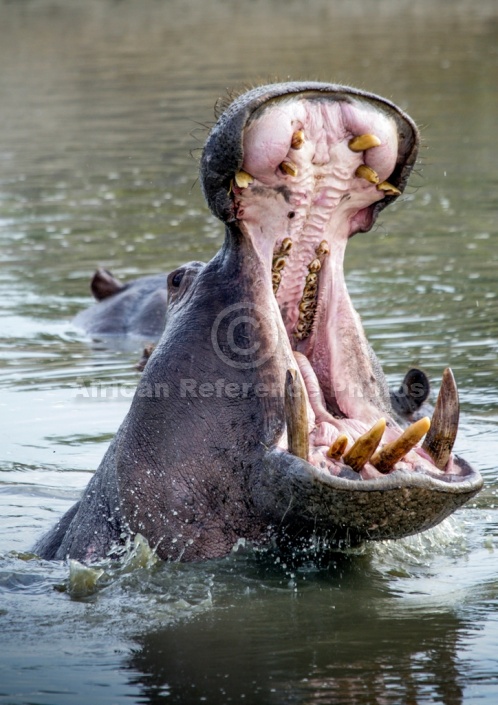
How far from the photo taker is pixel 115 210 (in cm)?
1606

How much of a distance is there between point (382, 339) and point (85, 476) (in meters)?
3.32

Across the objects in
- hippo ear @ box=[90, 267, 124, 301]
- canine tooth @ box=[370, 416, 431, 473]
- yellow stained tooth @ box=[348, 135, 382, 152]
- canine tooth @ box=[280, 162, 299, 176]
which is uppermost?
hippo ear @ box=[90, 267, 124, 301]

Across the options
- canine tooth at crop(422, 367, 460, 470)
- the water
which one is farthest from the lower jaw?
the water

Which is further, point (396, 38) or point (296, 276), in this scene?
point (396, 38)

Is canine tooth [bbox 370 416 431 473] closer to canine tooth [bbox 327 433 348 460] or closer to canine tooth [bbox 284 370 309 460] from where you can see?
canine tooth [bbox 327 433 348 460]

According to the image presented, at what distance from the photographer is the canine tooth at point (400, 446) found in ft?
13.4

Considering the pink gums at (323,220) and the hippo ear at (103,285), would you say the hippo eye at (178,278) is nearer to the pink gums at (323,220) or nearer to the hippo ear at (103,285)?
the pink gums at (323,220)

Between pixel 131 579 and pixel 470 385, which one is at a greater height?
pixel 470 385

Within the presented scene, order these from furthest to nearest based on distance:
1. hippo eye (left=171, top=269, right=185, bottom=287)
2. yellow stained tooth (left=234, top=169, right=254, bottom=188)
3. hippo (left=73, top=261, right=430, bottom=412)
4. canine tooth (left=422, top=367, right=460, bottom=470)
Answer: hippo (left=73, top=261, right=430, bottom=412)
hippo eye (left=171, top=269, right=185, bottom=287)
canine tooth (left=422, top=367, right=460, bottom=470)
yellow stained tooth (left=234, top=169, right=254, bottom=188)

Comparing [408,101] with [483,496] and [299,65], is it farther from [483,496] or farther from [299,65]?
[483,496]

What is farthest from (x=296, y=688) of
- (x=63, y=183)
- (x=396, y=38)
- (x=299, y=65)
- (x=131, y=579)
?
(x=396, y=38)

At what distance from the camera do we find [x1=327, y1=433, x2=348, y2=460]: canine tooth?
421 cm

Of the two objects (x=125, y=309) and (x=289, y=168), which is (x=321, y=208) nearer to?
(x=289, y=168)

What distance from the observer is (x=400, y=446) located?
414cm
